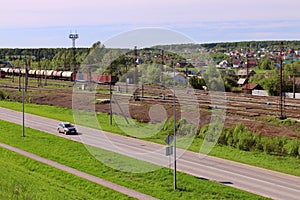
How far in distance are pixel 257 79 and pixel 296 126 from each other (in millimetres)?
46838

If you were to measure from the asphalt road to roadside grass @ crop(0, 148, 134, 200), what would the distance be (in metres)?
3.32

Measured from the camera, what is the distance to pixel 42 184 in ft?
78.1

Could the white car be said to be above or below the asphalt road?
above

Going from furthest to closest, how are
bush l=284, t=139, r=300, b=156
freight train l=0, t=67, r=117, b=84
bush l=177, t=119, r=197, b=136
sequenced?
freight train l=0, t=67, r=117, b=84 < bush l=177, t=119, r=197, b=136 < bush l=284, t=139, r=300, b=156

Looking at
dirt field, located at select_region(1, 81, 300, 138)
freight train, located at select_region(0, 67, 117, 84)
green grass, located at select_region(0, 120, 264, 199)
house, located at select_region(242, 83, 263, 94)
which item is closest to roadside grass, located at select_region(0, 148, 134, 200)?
green grass, located at select_region(0, 120, 264, 199)

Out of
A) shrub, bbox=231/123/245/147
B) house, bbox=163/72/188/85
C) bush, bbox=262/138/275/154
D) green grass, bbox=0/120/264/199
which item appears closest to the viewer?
green grass, bbox=0/120/264/199

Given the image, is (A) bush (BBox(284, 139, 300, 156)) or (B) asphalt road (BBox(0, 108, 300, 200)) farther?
(A) bush (BBox(284, 139, 300, 156))

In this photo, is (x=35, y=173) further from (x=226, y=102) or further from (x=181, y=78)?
(x=226, y=102)

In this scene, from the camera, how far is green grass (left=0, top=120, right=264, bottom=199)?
69.8ft

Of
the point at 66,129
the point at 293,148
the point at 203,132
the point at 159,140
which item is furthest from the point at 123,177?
the point at 66,129

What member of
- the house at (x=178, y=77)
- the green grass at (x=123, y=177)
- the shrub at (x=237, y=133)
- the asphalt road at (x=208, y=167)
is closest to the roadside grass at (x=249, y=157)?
the shrub at (x=237, y=133)

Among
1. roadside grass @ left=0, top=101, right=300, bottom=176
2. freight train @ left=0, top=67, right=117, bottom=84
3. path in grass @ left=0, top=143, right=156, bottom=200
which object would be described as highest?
freight train @ left=0, top=67, right=117, bottom=84

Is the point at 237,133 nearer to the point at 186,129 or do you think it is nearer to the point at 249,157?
the point at 249,157

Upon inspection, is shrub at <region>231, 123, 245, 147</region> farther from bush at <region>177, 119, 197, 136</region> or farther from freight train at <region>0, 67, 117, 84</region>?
freight train at <region>0, 67, 117, 84</region>
